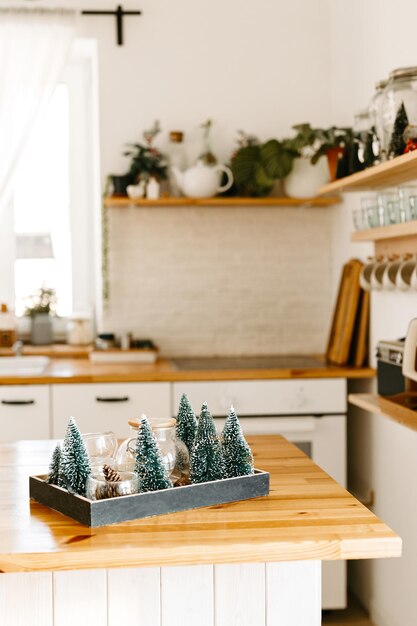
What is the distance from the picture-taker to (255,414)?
3740 millimetres

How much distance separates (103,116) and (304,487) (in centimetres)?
283

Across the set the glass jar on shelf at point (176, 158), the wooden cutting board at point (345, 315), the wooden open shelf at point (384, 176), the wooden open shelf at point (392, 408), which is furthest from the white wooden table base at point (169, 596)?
the glass jar on shelf at point (176, 158)

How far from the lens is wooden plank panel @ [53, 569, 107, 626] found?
1828 millimetres

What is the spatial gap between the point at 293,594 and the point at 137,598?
34 centimetres

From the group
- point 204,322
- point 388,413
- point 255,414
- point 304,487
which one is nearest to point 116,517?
point 304,487

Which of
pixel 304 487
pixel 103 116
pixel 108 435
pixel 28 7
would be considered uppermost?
pixel 28 7

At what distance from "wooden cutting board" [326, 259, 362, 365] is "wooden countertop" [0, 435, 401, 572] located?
206 cm

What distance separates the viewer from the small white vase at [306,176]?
4207mm

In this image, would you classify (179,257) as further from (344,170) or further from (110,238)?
(344,170)

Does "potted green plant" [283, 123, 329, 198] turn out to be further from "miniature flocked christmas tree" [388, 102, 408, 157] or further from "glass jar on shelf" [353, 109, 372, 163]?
"miniature flocked christmas tree" [388, 102, 408, 157]

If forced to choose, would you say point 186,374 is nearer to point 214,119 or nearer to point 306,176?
point 306,176

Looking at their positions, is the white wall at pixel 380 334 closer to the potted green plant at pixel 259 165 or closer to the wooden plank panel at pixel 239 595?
the potted green plant at pixel 259 165

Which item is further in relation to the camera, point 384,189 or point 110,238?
point 110,238

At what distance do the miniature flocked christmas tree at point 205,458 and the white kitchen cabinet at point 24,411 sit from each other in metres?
1.97
